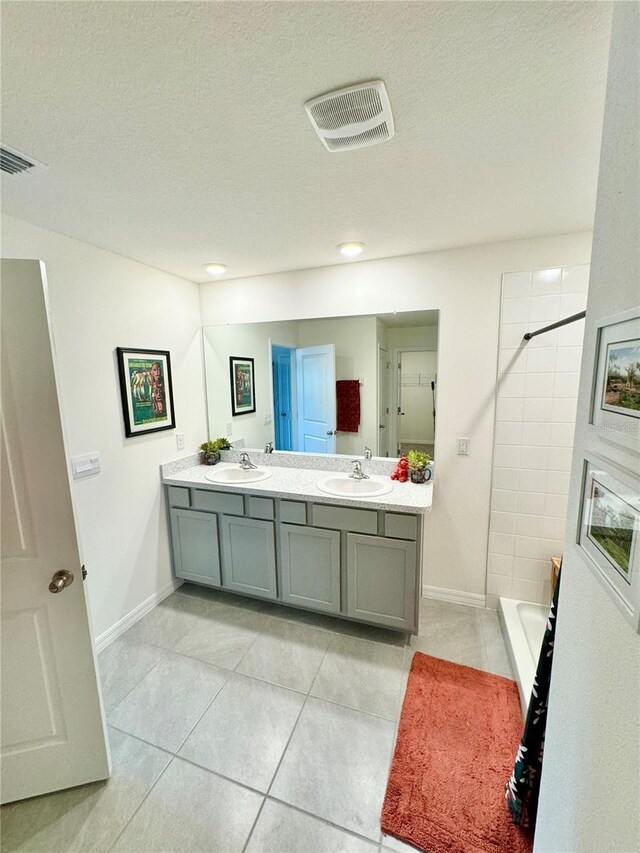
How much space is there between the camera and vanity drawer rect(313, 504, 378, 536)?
1989 mm

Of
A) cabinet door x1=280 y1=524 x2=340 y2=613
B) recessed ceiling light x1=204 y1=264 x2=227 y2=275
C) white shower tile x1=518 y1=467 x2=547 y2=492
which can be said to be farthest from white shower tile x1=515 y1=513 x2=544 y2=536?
recessed ceiling light x1=204 y1=264 x2=227 y2=275

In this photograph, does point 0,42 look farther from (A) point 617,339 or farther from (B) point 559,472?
(B) point 559,472

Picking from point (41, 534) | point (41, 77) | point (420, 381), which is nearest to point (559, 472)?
point (420, 381)

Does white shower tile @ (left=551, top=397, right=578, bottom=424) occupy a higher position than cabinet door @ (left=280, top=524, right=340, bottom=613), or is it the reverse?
white shower tile @ (left=551, top=397, right=578, bottom=424)

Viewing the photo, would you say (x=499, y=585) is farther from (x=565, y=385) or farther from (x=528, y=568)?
(x=565, y=385)

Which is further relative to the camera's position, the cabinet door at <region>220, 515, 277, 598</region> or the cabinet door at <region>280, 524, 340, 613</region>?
the cabinet door at <region>220, 515, 277, 598</region>

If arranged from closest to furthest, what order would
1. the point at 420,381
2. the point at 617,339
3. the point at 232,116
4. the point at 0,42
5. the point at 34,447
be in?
the point at 617,339, the point at 0,42, the point at 232,116, the point at 34,447, the point at 420,381

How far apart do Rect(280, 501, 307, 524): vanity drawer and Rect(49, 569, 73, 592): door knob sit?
1.16 meters

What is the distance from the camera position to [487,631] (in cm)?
215

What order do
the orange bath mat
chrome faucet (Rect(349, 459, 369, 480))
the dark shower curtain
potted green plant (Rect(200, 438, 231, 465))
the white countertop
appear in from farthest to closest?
potted green plant (Rect(200, 438, 231, 465)), chrome faucet (Rect(349, 459, 369, 480)), the white countertop, the orange bath mat, the dark shower curtain

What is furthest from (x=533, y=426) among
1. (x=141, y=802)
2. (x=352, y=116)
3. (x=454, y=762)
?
(x=141, y=802)

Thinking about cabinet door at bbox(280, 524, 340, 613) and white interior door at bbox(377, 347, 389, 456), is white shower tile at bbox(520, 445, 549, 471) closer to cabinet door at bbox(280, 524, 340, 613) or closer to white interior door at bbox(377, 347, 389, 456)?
white interior door at bbox(377, 347, 389, 456)

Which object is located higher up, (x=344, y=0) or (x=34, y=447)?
(x=344, y=0)

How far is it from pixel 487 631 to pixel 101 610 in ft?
7.92
